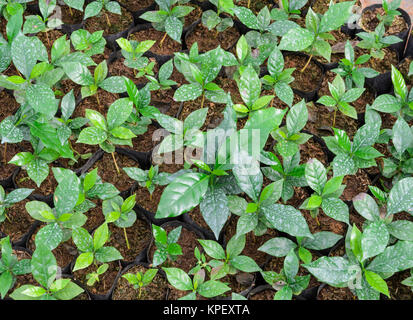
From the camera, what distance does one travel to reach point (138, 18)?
300 centimetres

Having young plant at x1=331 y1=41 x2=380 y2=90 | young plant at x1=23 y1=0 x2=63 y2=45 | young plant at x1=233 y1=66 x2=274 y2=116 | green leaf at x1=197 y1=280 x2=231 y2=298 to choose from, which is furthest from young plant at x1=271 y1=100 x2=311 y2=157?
young plant at x1=23 y1=0 x2=63 y2=45

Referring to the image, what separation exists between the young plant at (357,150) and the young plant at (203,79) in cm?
69

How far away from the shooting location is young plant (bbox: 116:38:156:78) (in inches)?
103

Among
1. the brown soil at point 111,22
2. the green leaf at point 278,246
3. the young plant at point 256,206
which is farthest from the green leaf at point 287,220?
the brown soil at point 111,22

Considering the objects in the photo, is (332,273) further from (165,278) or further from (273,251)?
(165,278)

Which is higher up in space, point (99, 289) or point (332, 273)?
point (332, 273)

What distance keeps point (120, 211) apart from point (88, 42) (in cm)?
112

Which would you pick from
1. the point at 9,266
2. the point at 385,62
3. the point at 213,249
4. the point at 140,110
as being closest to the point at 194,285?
the point at 213,249

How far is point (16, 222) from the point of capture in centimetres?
234

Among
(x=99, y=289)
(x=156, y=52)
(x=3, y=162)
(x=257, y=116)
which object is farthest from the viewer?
(x=156, y=52)

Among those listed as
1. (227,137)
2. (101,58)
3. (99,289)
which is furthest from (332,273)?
(101,58)

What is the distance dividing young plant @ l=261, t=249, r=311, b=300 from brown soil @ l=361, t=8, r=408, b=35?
1791 mm

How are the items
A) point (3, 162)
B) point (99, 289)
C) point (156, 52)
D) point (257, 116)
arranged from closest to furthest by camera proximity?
1. point (257, 116)
2. point (99, 289)
3. point (3, 162)
4. point (156, 52)

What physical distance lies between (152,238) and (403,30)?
2.13 m
